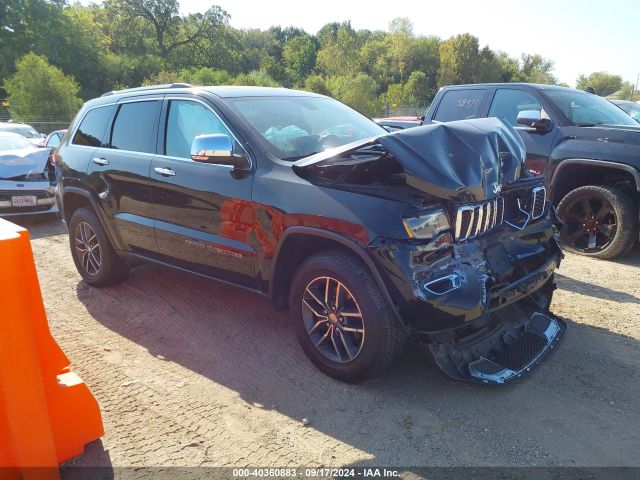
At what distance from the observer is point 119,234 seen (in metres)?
4.54

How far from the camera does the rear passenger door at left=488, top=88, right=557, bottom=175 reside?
6047 millimetres

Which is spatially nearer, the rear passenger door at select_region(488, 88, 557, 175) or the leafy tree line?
the rear passenger door at select_region(488, 88, 557, 175)

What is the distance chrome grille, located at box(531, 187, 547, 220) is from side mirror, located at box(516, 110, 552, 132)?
2.51 metres

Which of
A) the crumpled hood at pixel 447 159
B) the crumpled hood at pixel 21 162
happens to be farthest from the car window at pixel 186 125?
the crumpled hood at pixel 21 162

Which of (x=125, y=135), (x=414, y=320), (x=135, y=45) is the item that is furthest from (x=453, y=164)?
(x=135, y=45)

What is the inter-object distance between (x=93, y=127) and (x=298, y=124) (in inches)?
95.2

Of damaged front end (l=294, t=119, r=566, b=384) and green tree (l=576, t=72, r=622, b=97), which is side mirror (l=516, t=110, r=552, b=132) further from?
green tree (l=576, t=72, r=622, b=97)

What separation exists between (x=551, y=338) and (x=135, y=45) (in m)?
67.6

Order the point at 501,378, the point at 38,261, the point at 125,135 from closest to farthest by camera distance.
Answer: the point at 501,378
the point at 125,135
the point at 38,261

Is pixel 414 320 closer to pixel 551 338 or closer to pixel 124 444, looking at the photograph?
pixel 551 338

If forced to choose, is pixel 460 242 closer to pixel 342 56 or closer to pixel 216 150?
pixel 216 150

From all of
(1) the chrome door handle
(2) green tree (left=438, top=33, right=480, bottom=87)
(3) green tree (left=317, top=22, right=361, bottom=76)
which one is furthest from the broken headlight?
(2) green tree (left=438, top=33, right=480, bottom=87)

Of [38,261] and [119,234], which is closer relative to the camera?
[119,234]

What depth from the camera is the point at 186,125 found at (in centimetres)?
401
